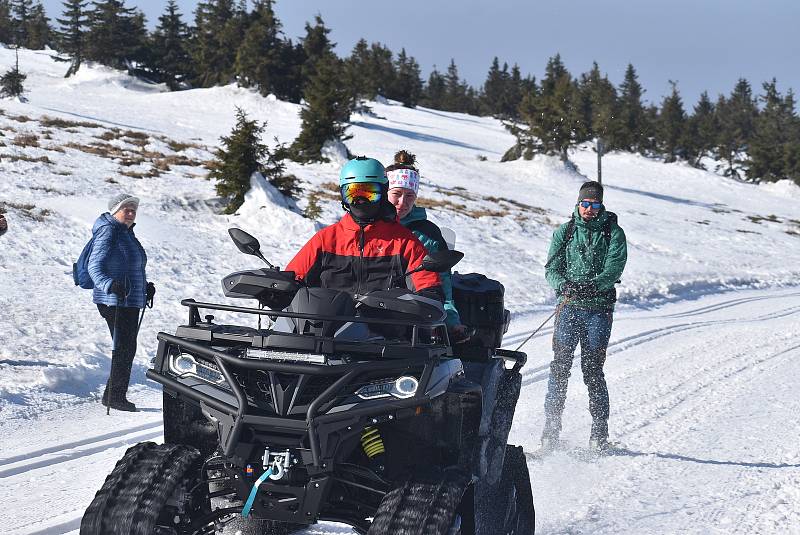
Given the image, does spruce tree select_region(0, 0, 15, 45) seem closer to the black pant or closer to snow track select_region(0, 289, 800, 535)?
the black pant

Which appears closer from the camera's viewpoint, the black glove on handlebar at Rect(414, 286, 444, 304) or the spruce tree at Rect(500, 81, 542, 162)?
the black glove on handlebar at Rect(414, 286, 444, 304)

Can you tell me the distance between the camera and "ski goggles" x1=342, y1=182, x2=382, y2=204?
14.4 ft

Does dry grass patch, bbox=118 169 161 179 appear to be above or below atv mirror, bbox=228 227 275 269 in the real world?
below

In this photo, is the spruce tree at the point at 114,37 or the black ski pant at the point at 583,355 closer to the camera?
the black ski pant at the point at 583,355

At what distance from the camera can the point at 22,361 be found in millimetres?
8445

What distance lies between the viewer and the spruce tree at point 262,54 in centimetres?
5253

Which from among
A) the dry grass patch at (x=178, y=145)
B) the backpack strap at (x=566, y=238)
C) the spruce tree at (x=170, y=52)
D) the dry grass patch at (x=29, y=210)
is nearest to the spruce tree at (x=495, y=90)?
the spruce tree at (x=170, y=52)

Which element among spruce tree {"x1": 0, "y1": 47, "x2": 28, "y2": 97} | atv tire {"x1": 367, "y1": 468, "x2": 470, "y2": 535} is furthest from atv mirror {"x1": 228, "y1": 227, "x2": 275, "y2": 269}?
spruce tree {"x1": 0, "y1": 47, "x2": 28, "y2": 97}

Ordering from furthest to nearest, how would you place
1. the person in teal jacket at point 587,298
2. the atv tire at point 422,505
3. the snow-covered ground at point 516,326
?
the person in teal jacket at point 587,298 < the snow-covered ground at point 516,326 < the atv tire at point 422,505

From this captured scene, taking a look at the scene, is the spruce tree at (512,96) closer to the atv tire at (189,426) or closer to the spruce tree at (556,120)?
the spruce tree at (556,120)

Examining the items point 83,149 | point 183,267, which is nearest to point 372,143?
point 83,149

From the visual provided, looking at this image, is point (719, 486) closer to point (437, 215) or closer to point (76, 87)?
point (437, 215)

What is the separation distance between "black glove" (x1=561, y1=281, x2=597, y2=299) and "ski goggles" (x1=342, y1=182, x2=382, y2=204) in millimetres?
3256

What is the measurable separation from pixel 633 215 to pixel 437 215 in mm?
14068
